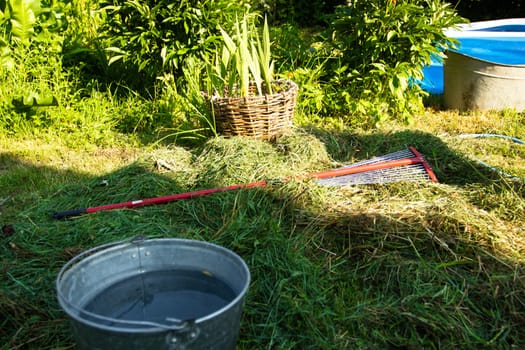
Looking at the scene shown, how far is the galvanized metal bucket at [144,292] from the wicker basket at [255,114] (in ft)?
5.95

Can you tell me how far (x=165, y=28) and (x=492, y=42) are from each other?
15.7 feet

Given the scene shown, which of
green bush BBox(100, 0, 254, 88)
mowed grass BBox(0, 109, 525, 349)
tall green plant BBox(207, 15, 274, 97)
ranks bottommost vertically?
mowed grass BBox(0, 109, 525, 349)

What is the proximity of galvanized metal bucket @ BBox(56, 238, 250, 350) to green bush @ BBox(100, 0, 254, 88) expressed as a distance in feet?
8.51

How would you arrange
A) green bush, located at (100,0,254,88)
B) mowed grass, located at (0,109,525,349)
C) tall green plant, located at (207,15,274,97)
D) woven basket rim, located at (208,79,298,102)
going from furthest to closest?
green bush, located at (100,0,254,88) → tall green plant, located at (207,15,274,97) → woven basket rim, located at (208,79,298,102) → mowed grass, located at (0,109,525,349)

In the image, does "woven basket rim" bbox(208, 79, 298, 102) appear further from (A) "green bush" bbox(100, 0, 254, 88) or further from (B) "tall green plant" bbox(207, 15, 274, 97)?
(A) "green bush" bbox(100, 0, 254, 88)

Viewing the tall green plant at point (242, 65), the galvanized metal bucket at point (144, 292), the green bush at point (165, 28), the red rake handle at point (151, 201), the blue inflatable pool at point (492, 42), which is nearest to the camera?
the galvanized metal bucket at point (144, 292)

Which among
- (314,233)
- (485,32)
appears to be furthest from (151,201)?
(485,32)

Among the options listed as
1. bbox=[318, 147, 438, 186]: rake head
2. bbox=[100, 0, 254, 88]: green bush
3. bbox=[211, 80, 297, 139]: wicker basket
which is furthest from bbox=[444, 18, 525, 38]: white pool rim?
bbox=[318, 147, 438, 186]: rake head

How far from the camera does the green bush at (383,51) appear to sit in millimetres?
3840

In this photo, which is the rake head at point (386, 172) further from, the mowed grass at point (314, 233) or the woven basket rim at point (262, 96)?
the woven basket rim at point (262, 96)

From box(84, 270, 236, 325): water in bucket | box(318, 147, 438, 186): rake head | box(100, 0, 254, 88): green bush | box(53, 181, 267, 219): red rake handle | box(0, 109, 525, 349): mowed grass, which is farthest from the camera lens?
box(100, 0, 254, 88): green bush

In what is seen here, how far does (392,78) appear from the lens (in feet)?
12.8

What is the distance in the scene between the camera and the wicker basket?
325 centimetres

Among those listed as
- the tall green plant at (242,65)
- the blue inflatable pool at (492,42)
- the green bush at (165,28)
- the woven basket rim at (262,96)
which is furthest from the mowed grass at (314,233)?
the blue inflatable pool at (492,42)
